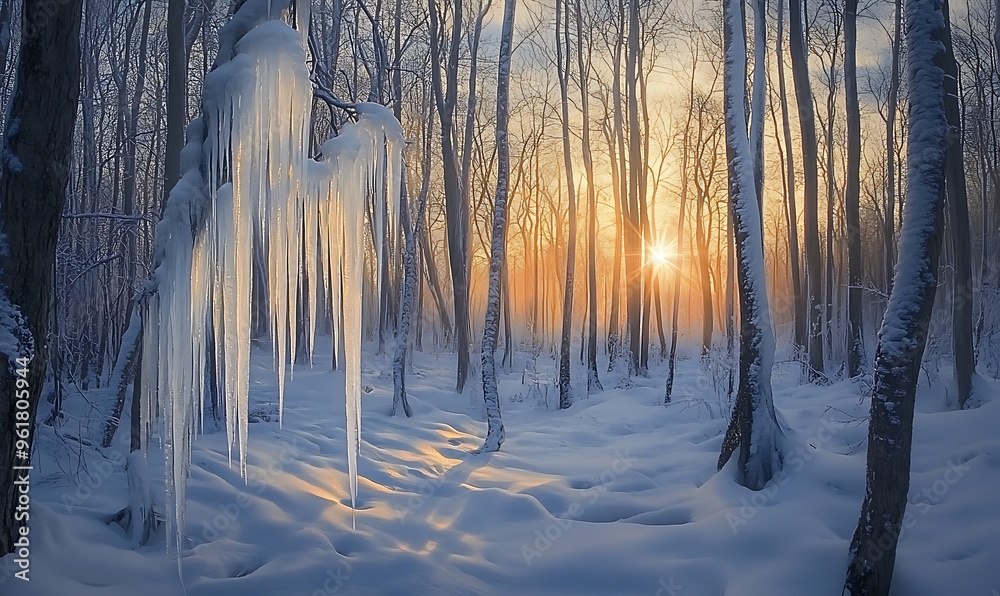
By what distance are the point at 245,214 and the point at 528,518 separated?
3575mm

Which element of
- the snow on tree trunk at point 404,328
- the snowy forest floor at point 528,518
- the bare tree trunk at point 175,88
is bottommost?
the snowy forest floor at point 528,518

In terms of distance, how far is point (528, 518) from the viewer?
489 centimetres

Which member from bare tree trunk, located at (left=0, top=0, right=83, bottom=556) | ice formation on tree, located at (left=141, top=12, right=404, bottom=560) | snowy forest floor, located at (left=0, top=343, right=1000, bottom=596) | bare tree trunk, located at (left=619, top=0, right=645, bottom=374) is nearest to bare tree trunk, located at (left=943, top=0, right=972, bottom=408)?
snowy forest floor, located at (left=0, top=343, right=1000, bottom=596)

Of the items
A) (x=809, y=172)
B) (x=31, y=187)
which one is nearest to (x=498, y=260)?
(x=31, y=187)

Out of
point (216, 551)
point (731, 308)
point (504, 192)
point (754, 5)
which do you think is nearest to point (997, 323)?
point (731, 308)

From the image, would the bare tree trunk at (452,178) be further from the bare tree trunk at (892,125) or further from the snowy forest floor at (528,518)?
the bare tree trunk at (892,125)

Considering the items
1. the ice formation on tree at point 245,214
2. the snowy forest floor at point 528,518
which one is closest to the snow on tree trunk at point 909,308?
the snowy forest floor at point 528,518

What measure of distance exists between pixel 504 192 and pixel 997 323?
10.3 m

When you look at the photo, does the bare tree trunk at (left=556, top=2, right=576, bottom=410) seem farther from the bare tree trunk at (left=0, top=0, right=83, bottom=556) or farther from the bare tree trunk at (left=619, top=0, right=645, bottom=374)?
the bare tree trunk at (left=0, top=0, right=83, bottom=556)

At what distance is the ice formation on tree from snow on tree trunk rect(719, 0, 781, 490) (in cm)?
361

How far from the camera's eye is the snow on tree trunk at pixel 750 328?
505 centimetres

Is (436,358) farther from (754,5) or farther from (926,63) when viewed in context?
(926,63)

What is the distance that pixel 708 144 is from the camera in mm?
22484

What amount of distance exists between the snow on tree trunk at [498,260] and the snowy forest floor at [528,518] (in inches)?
23.3
